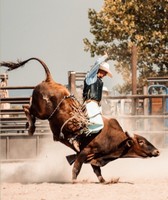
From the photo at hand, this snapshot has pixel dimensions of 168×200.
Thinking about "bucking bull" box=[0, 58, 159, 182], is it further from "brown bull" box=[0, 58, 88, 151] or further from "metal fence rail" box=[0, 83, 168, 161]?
"metal fence rail" box=[0, 83, 168, 161]

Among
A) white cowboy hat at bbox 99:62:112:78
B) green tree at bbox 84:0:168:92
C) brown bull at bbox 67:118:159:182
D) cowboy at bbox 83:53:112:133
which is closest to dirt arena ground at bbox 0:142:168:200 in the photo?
brown bull at bbox 67:118:159:182

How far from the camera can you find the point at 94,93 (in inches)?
443

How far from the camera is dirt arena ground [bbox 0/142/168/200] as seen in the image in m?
9.43

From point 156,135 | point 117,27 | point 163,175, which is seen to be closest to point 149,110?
point 156,135

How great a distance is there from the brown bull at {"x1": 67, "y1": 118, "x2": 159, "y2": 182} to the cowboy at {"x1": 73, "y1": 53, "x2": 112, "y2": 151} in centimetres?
17

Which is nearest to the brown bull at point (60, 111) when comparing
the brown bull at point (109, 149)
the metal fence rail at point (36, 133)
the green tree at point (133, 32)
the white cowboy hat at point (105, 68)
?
the brown bull at point (109, 149)

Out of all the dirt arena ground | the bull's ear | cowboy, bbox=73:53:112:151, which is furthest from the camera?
the bull's ear

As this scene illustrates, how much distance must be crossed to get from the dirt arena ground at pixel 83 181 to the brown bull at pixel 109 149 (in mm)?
308

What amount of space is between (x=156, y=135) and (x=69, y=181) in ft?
16.4

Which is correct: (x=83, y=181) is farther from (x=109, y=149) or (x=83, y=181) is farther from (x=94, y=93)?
(x=94, y=93)

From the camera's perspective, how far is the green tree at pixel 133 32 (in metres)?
29.9

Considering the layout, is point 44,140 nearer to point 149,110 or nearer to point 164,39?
point 149,110

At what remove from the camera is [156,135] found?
1655cm

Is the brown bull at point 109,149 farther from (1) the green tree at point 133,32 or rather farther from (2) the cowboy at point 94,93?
(1) the green tree at point 133,32
